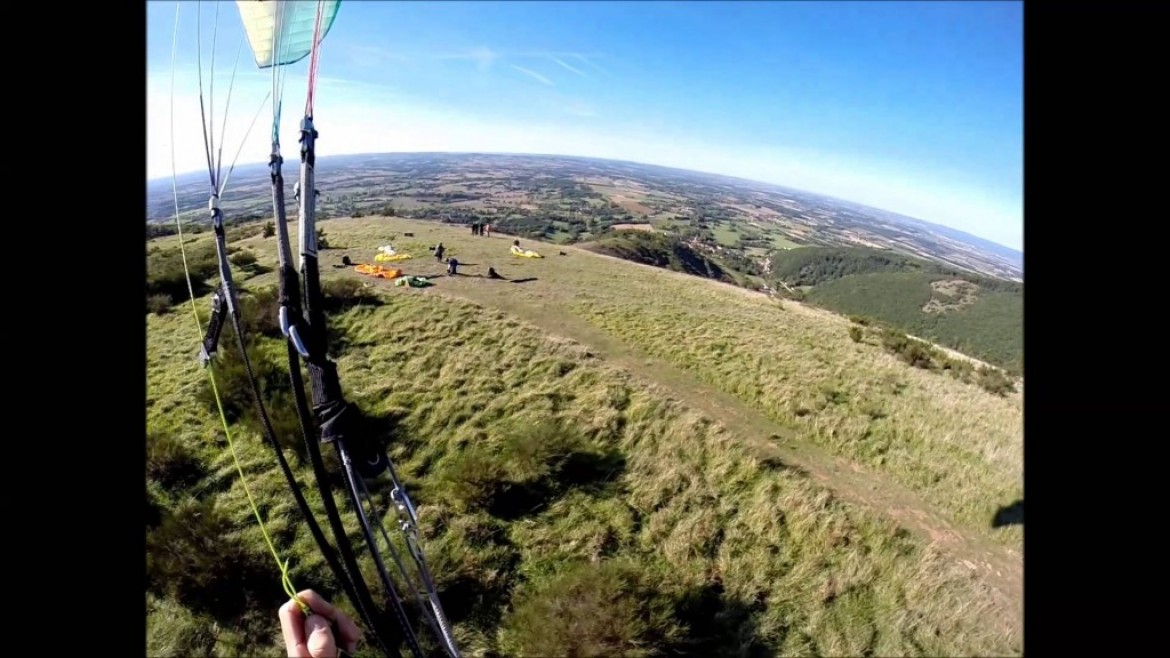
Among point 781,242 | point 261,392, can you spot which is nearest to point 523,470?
point 261,392

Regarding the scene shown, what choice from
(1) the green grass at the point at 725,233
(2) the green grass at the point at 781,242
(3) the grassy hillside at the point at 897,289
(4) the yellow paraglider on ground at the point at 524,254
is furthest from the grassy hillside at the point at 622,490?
(1) the green grass at the point at 725,233

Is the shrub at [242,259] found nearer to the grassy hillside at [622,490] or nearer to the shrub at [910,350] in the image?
the grassy hillside at [622,490]

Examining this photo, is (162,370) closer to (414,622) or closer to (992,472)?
(414,622)

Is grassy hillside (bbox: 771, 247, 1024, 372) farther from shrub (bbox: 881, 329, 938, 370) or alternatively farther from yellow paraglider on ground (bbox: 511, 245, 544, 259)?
yellow paraglider on ground (bbox: 511, 245, 544, 259)

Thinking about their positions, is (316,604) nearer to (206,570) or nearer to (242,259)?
(206,570)
